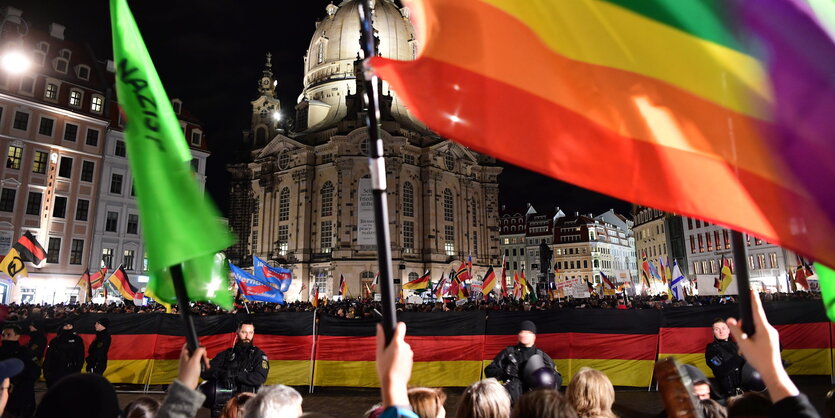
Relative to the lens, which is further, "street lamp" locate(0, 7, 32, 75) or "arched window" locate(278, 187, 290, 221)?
"arched window" locate(278, 187, 290, 221)

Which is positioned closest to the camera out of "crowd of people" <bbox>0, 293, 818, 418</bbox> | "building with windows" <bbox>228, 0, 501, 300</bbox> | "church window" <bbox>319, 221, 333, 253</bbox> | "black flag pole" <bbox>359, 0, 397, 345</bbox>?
"crowd of people" <bbox>0, 293, 818, 418</bbox>

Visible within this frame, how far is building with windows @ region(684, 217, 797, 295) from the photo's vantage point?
58.5 meters

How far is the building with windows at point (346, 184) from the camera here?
5953 centimetres

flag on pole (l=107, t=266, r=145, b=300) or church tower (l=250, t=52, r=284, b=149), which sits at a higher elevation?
church tower (l=250, t=52, r=284, b=149)

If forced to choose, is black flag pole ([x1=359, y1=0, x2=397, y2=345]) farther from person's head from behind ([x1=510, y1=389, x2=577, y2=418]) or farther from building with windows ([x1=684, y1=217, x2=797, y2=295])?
building with windows ([x1=684, y1=217, x2=797, y2=295])

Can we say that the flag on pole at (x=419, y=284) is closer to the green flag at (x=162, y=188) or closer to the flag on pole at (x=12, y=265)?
the flag on pole at (x=12, y=265)

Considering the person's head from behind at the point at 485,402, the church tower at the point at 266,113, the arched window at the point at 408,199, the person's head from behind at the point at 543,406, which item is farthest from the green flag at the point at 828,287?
the church tower at the point at 266,113

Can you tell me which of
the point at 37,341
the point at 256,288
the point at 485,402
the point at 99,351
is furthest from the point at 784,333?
the point at 256,288

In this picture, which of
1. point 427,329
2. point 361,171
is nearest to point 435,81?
point 427,329

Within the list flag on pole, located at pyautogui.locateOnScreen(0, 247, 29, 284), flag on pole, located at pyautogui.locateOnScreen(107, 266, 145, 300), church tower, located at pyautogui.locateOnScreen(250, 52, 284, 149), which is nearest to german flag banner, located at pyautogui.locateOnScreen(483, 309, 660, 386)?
flag on pole, located at pyautogui.locateOnScreen(107, 266, 145, 300)

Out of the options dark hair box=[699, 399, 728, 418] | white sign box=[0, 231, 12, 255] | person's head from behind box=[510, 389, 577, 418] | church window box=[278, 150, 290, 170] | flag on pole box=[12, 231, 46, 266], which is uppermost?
church window box=[278, 150, 290, 170]

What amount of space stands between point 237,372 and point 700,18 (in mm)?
7270

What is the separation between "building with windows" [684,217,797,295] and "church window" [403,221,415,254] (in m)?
32.1

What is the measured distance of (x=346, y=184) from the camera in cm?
6009
